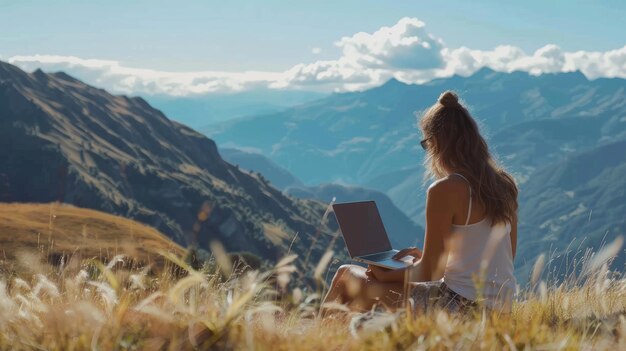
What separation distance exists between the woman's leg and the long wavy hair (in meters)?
1.12

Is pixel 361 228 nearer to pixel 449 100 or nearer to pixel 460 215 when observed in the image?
pixel 460 215

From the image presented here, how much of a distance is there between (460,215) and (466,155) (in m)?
0.50

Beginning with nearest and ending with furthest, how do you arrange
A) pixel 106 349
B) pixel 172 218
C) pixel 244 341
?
pixel 106 349
pixel 244 341
pixel 172 218

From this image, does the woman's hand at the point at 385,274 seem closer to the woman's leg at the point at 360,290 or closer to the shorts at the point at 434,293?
the woman's leg at the point at 360,290

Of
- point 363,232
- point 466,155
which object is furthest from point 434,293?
point 363,232

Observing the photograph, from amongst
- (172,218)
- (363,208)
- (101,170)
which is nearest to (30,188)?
(101,170)

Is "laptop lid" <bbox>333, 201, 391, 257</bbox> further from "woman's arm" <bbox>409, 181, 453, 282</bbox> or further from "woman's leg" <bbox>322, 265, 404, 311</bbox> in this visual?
"woman's arm" <bbox>409, 181, 453, 282</bbox>

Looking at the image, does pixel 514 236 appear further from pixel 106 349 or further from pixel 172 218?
pixel 172 218

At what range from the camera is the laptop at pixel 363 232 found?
22.3 ft

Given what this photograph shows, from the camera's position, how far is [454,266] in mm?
5758

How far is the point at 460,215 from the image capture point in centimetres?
564

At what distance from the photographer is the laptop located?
6.79 meters

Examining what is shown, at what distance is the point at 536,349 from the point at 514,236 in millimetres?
3418

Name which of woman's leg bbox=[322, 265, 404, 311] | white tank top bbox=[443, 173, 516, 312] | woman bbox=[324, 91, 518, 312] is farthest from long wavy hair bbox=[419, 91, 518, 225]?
woman's leg bbox=[322, 265, 404, 311]
